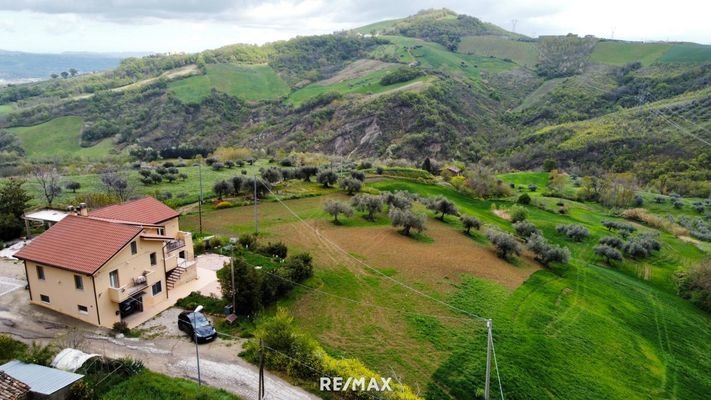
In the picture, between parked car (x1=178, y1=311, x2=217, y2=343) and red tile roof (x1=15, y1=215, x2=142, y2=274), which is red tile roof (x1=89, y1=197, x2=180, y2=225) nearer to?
red tile roof (x1=15, y1=215, x2=142, y2=274)

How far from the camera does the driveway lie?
61.8 ft

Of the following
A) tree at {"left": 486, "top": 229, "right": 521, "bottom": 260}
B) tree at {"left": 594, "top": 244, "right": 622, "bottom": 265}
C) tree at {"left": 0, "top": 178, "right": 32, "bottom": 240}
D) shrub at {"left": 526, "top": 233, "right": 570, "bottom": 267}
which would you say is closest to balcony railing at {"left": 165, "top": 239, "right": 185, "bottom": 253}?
tree at {"left": 0, "top": 178, "right": 32, "bottom": 240}

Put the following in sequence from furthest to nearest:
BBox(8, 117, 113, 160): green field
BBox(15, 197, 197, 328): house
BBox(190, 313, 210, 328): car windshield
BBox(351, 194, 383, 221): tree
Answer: BBox(8, 117, 113, 160): green field
BBox(351, 194, 383, 221): tree
BBox(15, 197, 197, 328): house
BBox(190, 313, 210, 328): car windshield

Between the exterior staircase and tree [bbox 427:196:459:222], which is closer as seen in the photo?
the exterior staircase

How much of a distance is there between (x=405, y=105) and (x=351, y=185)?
77437 mm

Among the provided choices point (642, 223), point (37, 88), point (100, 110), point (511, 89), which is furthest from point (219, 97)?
point (642, 223)

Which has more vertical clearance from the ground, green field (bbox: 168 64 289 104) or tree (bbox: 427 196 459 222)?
green field (bbox: 168 64 289 104)

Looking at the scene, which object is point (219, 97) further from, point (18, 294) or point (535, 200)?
point (18, 294)

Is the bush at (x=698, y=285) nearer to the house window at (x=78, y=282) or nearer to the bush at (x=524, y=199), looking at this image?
the bush at (x=524, y=199)

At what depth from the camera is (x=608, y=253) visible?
155 ft

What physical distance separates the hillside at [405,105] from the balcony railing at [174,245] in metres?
85.6

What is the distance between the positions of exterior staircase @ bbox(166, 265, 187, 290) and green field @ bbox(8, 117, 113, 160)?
97.0m

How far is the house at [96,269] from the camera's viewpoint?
73.3 feet

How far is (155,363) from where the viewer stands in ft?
64.7
